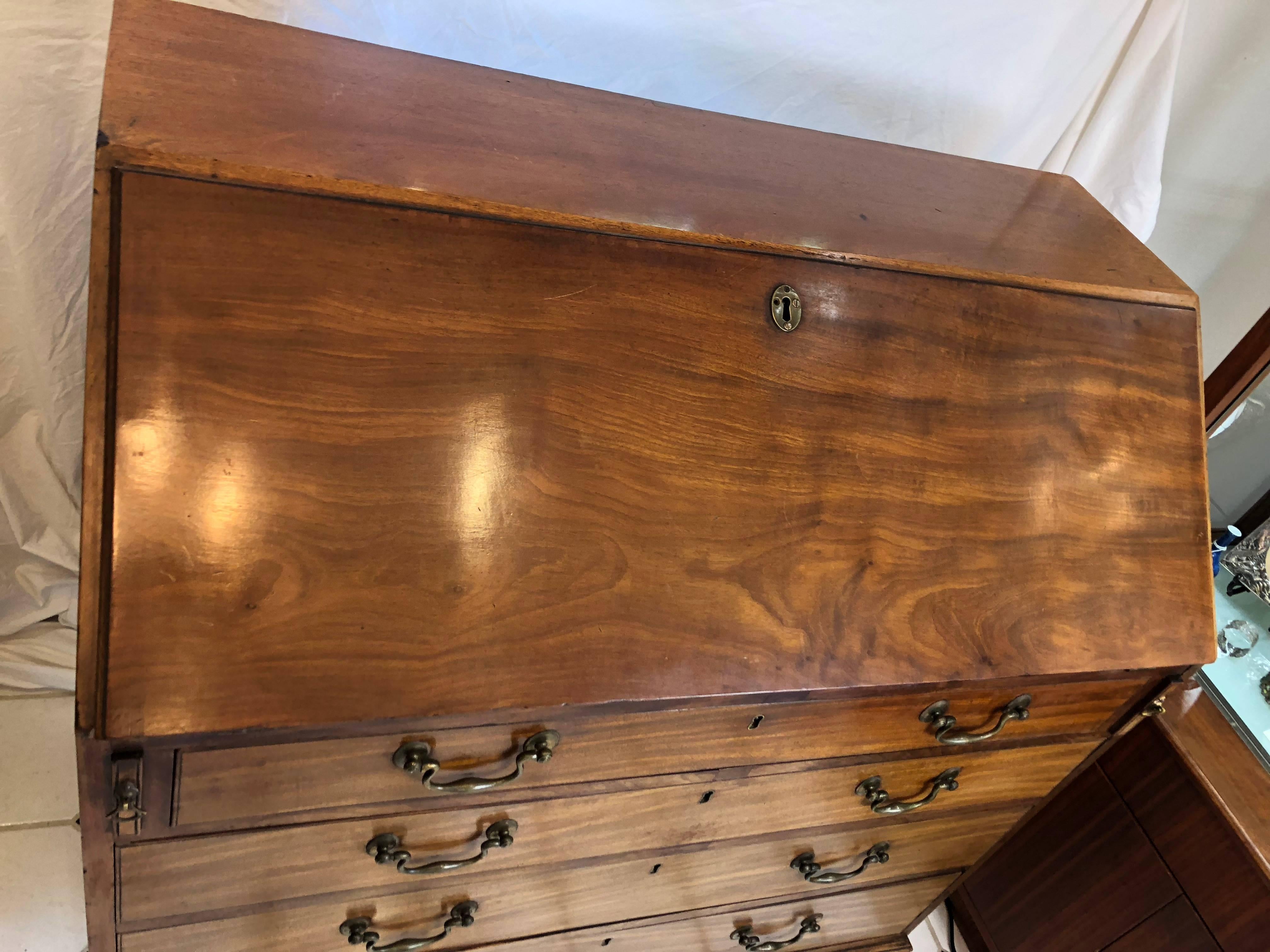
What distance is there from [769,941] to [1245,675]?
87 centimetres

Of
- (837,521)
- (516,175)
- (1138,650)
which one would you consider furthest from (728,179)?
(1138,650)

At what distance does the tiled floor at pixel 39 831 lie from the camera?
3.87ft

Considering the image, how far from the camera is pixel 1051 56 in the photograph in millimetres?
1246

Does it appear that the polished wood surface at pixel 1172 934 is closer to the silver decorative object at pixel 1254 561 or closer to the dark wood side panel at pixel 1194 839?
the dark wood side panel at pixel 1194 839

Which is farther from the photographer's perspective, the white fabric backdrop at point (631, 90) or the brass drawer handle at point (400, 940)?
the white fabric backdrop at point (631, 90)

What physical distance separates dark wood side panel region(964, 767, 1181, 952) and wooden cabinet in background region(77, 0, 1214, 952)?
402 mm

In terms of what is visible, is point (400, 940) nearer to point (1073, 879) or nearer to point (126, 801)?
point (126, 801)

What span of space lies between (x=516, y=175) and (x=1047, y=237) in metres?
0.65

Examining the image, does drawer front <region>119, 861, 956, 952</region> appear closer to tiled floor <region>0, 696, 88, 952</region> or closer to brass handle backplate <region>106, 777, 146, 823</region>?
brass handle backplate <region>106, 777, 146, 823</region>

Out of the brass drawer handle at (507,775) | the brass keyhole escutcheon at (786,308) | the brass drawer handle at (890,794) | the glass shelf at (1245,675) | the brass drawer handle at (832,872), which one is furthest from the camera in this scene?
the glass shelf at (1245,675)

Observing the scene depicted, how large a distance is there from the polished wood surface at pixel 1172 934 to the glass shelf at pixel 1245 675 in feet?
0.79

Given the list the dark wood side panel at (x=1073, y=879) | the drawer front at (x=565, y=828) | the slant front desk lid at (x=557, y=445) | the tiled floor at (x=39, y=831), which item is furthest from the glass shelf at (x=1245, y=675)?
the tiled floor at (x=39, y=831)

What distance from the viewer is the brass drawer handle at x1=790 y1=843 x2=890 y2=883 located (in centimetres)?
103

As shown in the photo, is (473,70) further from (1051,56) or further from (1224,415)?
(1224,415)
